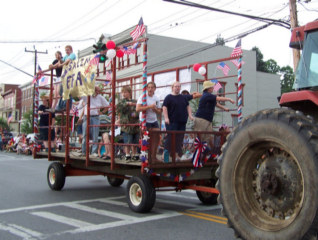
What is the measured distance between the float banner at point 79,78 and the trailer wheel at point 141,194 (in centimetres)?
232

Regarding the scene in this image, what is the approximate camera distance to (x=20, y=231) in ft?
18.6

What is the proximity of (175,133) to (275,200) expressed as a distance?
10.5ft

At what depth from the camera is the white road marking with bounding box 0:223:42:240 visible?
5406 mm

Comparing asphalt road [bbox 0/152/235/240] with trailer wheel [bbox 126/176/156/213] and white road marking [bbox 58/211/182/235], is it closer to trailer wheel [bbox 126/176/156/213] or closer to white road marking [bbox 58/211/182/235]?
white road marking [bbox 58/211/182/235]

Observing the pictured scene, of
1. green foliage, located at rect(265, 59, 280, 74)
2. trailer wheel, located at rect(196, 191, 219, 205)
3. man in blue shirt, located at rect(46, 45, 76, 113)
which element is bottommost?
trailer wheel, located at rect(196, 191, 219, 205)

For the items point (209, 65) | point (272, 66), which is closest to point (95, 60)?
point (209, 65)

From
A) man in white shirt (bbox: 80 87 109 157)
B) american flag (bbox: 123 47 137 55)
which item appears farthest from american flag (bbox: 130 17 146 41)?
man in white shirt (bbox: 80 87 109 157)

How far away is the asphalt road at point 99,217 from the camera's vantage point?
5.45 m

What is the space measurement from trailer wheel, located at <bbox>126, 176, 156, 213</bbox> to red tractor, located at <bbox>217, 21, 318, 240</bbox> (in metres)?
2.78

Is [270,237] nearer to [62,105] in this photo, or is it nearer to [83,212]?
[83,212]

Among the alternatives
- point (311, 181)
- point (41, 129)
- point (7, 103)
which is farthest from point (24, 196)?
point (7, 103)

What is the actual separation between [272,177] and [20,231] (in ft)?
13.7

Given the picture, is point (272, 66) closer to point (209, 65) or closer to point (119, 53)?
point (209, 65)

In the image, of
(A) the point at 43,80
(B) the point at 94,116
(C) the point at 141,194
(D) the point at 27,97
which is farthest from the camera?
(D) the point at 27,97
